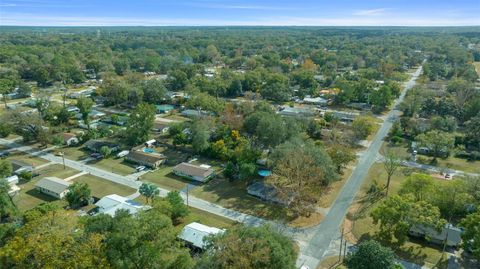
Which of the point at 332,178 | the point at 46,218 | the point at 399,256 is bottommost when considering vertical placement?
the point at 399,256

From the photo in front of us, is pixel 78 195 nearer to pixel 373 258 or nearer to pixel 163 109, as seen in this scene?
pixel 373 258

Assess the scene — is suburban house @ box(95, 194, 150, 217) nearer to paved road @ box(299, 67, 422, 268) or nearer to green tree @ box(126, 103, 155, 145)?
paved road @ box(299, 67, 422, 268)

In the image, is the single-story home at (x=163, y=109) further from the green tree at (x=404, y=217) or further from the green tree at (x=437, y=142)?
the green tree at (x=404, y=217)

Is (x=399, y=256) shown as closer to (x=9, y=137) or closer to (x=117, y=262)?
(x=117, y=262)

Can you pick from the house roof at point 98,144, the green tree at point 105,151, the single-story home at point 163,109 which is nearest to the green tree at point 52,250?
the green tree at point 105,151

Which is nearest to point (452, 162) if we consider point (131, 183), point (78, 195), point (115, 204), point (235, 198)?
point (235, 198)

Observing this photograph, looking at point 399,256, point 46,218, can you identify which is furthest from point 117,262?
point 399,256
